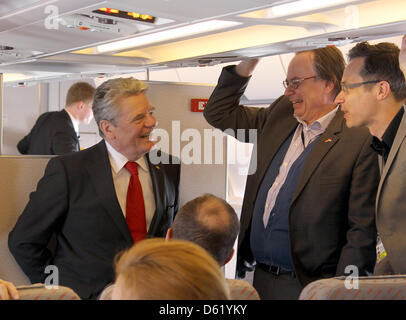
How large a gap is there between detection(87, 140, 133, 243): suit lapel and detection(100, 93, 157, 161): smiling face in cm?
15

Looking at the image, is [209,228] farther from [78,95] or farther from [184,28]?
[78,95]

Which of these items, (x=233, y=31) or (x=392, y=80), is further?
(x=233, y=31)

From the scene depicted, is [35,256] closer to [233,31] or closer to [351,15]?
[233,31]

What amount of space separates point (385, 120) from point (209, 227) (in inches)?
48.0

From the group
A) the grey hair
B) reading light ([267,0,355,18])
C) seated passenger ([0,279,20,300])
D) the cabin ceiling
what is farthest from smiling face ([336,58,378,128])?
seated passenger ([0,279,20,300])

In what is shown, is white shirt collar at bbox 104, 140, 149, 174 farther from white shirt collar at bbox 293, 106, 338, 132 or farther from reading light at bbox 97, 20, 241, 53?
white shirt collar at bbox 293, 106, 338, 132

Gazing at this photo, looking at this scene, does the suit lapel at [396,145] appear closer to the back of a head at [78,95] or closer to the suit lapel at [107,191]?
the suit lapel at [107,191]

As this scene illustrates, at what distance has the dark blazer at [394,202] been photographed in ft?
8.34

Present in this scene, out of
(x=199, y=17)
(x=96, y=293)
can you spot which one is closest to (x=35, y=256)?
(x=96, y=293)

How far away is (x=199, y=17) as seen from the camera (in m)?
2.66

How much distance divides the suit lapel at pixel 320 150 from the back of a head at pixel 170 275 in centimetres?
195

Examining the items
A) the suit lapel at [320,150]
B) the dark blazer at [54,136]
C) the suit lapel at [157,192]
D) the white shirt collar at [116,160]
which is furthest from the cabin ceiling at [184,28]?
the dark blazer at [54,136]

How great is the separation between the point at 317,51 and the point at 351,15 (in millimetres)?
848
